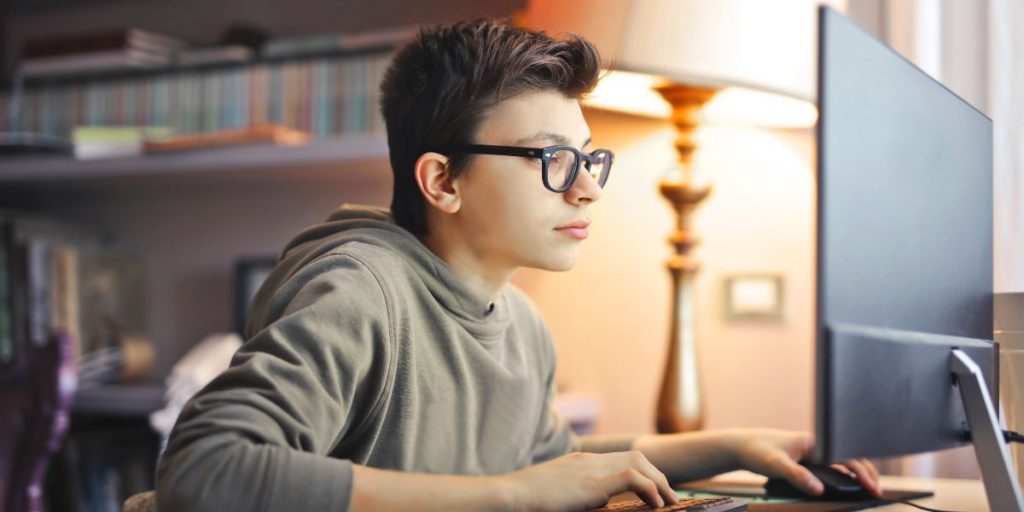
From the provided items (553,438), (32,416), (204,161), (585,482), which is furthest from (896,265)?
(204,161)

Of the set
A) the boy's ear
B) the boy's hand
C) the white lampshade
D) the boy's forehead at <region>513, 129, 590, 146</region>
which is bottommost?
the boy's hand

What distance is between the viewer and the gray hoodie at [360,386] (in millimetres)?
760

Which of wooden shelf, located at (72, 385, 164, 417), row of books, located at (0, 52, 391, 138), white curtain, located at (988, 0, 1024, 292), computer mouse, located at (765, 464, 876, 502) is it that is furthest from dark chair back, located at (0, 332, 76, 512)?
white curtain, located at (988, 0, 1024, 292)

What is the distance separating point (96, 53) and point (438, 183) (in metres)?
1.32

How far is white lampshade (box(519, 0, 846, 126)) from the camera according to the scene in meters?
1.38

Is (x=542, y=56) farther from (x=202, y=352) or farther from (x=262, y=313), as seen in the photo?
(x=202, y=352)

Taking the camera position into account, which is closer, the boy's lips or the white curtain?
the boy's lips

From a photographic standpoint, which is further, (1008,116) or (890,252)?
(1008,116)

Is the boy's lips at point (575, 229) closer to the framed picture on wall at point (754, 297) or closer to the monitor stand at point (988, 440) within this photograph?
the monitor stand at point (988, 440)

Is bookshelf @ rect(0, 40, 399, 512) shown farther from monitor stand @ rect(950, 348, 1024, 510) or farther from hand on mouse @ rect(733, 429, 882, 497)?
monitor stand @ rect(950, 348, 1024, 510)

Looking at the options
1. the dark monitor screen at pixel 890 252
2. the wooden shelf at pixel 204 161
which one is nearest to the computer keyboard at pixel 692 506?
the dark monitor screen at pixel 890 252

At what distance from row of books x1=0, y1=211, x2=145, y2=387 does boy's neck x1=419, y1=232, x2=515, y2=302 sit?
51.1 inches

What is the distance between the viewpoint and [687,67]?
139cm

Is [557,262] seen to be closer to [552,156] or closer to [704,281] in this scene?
[552,156]
